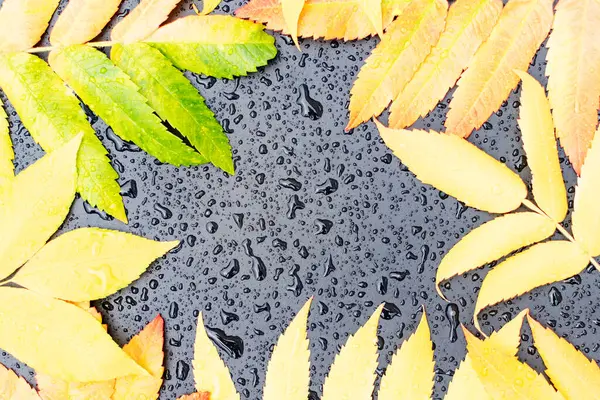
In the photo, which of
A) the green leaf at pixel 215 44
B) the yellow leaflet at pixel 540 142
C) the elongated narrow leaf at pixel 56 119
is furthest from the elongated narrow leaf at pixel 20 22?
the yellow leaflet at pixel 540 142

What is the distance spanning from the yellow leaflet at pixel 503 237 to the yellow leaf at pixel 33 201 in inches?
17.1

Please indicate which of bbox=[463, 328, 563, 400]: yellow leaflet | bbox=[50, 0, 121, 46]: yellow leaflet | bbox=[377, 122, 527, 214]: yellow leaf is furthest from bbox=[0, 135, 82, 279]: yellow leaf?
bbox=[463, 328, 563, 400]: yellow leaflet

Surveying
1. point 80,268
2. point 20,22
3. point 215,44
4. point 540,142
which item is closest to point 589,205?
point 540,142

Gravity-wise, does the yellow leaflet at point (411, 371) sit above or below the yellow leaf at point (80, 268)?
below

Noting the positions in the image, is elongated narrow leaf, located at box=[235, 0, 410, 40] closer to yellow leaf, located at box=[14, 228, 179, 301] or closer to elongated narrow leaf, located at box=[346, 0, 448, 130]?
elongated narrow leaf, located at box=[346, 0, 448, 130]

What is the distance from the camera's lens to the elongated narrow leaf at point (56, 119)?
0.59 meters

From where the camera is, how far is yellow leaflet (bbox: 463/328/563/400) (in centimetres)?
54

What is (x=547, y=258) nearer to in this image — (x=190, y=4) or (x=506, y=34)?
(x=506, y=34)

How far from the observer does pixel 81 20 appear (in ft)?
1.97

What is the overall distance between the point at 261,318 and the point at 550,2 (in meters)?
0.47

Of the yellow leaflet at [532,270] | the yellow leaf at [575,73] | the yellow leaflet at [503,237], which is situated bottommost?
the yellow leaflet at [532,270]

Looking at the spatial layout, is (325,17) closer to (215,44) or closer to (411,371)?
(215,44)

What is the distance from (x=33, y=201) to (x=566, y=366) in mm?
598

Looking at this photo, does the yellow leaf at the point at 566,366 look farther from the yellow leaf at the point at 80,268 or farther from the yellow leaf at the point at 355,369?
the yellow leaf at the point at 80,268
